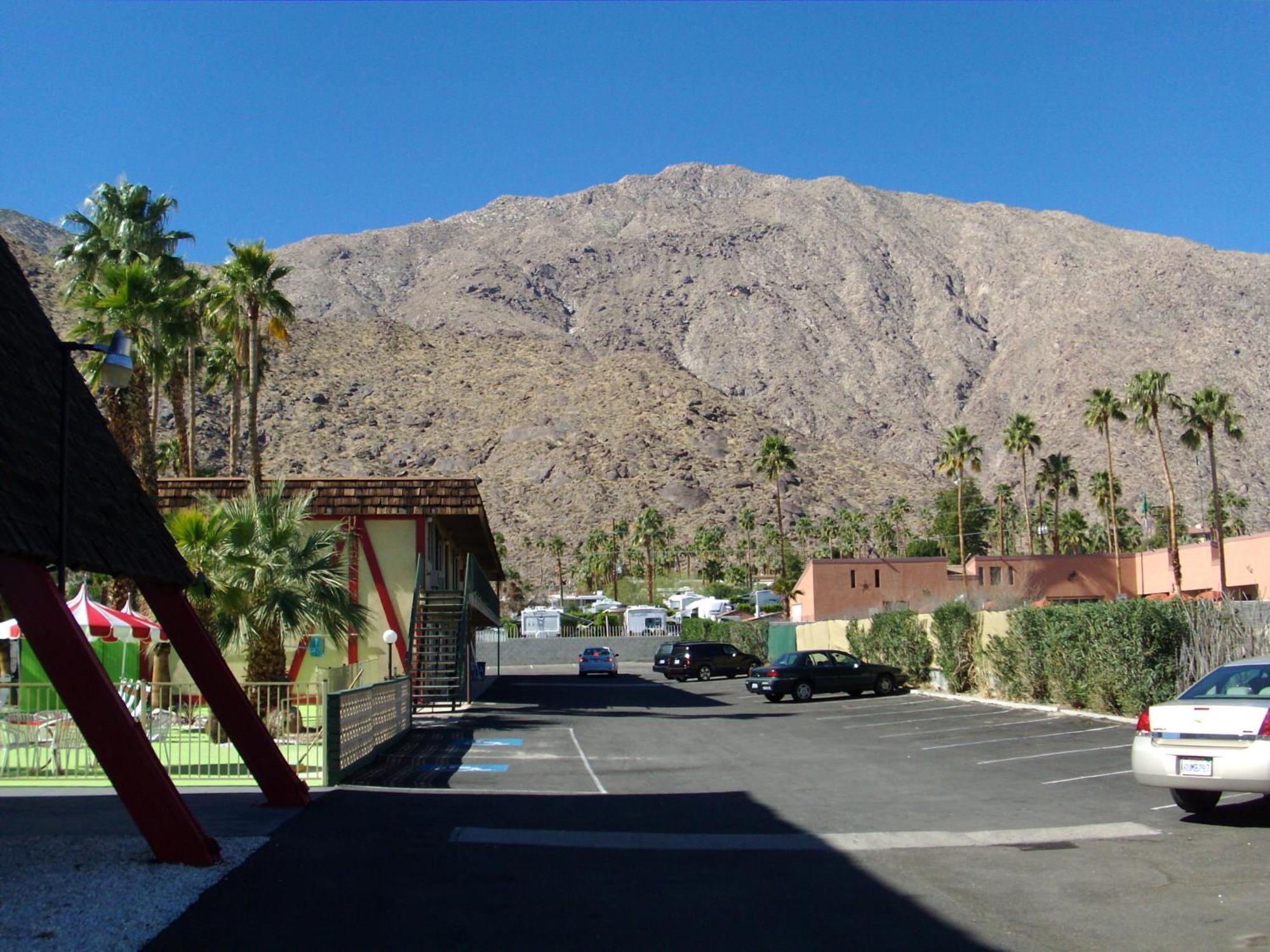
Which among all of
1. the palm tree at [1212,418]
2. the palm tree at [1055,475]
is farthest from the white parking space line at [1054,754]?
the palm tree at [1055,475]

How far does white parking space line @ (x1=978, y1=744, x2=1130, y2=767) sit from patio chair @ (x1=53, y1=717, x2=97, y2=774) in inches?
483

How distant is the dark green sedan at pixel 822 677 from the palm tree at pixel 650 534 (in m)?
67.5

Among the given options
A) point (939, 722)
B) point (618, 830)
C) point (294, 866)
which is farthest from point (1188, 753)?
point (939, 722)

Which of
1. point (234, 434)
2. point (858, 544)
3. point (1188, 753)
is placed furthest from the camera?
point (858, 544)

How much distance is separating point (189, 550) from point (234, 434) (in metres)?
22.6

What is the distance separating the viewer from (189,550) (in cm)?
2020

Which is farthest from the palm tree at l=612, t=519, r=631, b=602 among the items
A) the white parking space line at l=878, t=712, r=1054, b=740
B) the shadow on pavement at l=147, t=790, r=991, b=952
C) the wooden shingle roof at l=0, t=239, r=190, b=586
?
the wooden shingle roof at l=0, t=239, r=190, b=586

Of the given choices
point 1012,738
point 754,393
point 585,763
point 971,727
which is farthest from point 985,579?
point 754,393

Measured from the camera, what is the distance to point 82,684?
27.8ft

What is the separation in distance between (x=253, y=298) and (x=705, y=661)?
82.6ft

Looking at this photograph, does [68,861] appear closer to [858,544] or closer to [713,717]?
[713,717]

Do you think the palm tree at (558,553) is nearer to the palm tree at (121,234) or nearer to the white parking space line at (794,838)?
the palm tree at (121,234)

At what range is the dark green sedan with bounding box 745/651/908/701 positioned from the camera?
34.5 meters

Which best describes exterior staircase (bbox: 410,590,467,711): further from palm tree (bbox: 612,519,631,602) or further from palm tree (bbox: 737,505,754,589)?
palm tree (bbox: 612,519,631,602)
